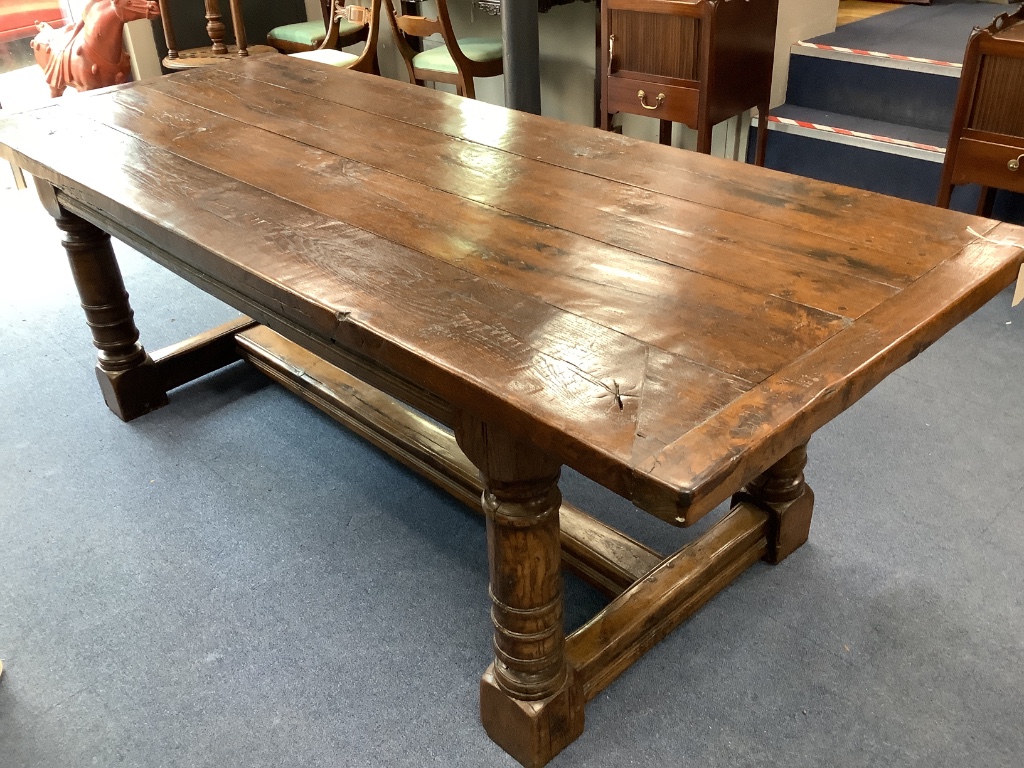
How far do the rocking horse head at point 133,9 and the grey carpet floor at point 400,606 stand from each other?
6.99 feet

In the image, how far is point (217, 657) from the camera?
A: 160cm

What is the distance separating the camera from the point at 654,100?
3.17m

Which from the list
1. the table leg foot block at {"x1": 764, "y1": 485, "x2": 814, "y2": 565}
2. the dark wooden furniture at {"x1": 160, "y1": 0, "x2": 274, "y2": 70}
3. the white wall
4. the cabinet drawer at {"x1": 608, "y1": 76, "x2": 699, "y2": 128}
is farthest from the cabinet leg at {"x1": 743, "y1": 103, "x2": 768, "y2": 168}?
the dark wooden furniture at {"x1": 160, "y1": 0, "x2": 274, "y2": 70}

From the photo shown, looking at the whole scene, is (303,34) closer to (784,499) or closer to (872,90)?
(872,90)

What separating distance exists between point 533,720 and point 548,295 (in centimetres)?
62

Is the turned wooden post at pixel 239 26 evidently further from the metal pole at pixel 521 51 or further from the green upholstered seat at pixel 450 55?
the metal pole at pixel 521 51

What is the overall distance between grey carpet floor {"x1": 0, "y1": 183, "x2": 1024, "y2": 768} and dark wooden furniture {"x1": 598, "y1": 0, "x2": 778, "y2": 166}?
47.6 inches

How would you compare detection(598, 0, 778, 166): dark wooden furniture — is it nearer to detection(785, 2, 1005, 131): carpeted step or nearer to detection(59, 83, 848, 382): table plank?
detection(785, 2, 1005, 131): carpeted step

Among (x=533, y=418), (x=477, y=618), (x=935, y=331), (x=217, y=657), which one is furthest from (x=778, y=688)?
(x=217, y=657)

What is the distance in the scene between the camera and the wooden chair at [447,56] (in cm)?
355

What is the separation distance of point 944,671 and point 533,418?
0.99m

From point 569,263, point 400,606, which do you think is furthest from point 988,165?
point 400,606

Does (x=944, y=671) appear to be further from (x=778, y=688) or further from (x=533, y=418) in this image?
(x=533, y=418)

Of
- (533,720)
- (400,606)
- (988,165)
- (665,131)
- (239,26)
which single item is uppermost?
(239,26)
